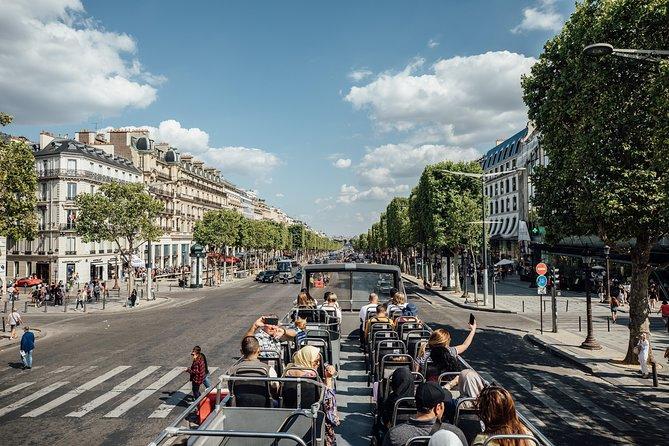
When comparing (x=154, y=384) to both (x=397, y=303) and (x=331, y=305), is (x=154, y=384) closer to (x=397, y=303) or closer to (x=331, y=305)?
(x=331, y=305)

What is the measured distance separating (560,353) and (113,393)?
1473 cm

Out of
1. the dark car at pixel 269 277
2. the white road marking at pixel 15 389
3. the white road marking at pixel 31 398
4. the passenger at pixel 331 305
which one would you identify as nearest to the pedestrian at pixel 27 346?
the white road marking at pixel 15 389

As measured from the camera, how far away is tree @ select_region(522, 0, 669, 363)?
47.0ft

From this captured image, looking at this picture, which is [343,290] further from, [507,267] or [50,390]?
[507,267]

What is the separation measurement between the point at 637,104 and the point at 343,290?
35.1 ft

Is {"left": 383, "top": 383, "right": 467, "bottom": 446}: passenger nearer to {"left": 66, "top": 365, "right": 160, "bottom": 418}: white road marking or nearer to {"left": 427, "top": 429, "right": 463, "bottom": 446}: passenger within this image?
{"left": 427, "top": 429, "right": 463, "bottom": 446}: passenger

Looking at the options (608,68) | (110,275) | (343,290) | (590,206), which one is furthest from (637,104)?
(110,275)

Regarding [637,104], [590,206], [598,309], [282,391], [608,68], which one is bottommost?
[598,309]

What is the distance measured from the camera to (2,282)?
1881 inches

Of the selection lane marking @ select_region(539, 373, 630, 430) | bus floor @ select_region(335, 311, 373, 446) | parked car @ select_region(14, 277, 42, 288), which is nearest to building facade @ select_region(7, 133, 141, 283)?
parked car @ select_region(14, 277, 42, 288)

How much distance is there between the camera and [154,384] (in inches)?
537

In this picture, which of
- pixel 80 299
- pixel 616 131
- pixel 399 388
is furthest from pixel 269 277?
pixel 399 388

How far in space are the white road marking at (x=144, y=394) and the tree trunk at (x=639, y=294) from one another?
14.5 metres

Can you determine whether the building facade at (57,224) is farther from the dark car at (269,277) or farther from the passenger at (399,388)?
Answer: the passenger at (399,388)
